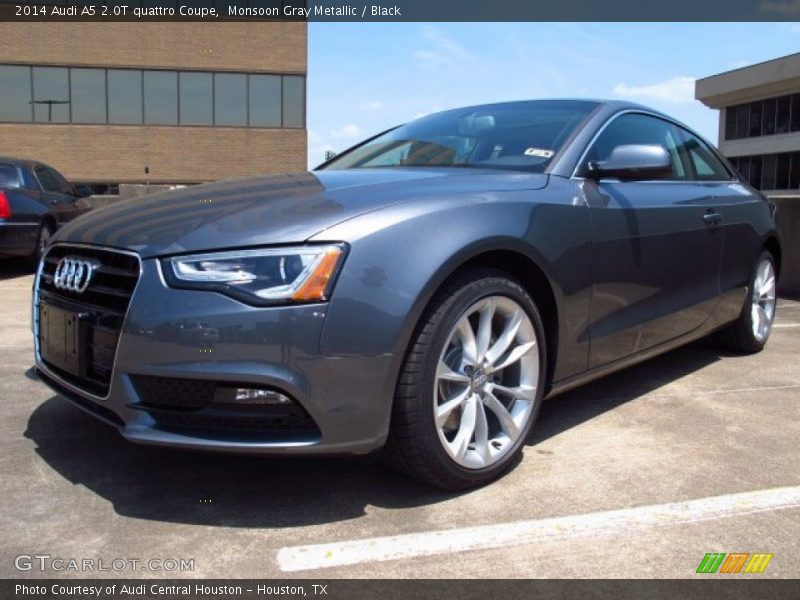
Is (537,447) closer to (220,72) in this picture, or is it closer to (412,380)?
(412,380)

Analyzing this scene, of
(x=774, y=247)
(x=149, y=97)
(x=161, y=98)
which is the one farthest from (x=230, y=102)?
(x=774, y=247)

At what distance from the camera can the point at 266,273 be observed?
2.24m

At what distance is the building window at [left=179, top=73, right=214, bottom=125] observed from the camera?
2970 centimetres

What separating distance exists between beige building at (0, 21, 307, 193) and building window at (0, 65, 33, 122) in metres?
0.04

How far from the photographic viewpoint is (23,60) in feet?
93.4

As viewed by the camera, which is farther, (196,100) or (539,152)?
(196,100)

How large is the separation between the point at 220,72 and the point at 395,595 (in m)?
30.2

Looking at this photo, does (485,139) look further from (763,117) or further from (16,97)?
(763,117)

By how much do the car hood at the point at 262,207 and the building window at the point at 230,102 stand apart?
28.3 meters

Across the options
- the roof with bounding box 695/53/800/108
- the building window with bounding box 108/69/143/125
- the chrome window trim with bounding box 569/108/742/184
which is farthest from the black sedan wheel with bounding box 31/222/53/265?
the roof with bounding box 695/53/800/108

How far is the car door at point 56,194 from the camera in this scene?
29.8 ft

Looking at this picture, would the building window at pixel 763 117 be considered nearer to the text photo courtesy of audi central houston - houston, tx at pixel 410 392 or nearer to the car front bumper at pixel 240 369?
the text photo courtesy of audi central houston - houston, tx at pixel 410 392

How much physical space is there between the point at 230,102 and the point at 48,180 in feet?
71.0

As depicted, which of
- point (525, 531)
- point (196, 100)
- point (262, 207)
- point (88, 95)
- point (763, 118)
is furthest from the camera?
point (763, 118)
